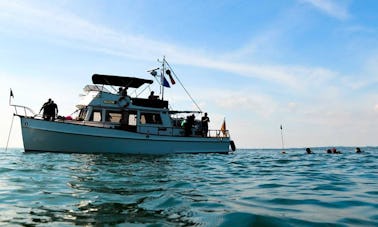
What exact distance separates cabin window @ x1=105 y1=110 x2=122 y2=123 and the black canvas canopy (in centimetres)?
194

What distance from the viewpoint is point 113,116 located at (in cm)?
2197

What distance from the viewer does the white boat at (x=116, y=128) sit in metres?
19.6

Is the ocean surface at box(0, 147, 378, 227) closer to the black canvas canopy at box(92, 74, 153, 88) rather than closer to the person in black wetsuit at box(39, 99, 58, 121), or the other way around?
the person in black wetsuit at box(39, 99, 58, 121)

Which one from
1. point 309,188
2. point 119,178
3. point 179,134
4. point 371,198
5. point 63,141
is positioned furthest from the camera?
point 179,134

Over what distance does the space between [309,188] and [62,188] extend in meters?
5.34

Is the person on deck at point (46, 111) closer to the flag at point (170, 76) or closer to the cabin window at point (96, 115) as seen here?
the cabin window at point (96, 115)

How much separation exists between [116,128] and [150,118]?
2.75 m

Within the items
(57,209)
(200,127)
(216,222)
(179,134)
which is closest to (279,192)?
(216,222)

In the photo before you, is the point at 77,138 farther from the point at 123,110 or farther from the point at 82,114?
the point at 123,110

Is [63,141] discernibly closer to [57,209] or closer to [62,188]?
[62,188]

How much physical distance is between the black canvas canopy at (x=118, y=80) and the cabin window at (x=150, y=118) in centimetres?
208

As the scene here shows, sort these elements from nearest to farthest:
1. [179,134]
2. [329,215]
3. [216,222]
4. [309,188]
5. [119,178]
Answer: [216,222] < [329,215] < [309,188] < [119,178] < [179,134]

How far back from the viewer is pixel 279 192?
7.01 m

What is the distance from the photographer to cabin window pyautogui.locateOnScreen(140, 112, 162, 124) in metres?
22.8
